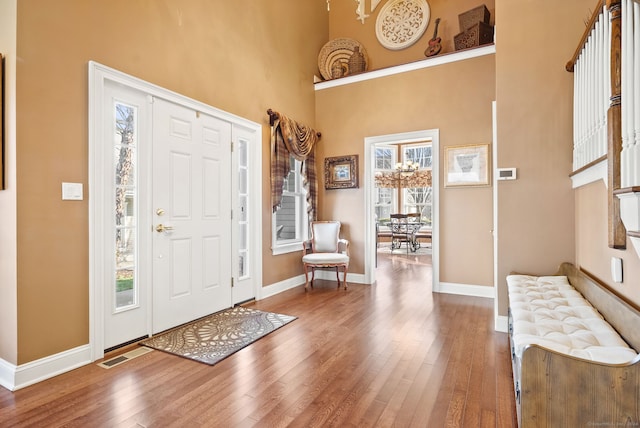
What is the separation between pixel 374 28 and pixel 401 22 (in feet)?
1.41

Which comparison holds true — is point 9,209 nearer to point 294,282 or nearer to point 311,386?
point 311,386

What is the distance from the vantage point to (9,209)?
212cm

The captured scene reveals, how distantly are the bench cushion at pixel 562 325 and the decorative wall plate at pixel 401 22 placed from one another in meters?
3.98

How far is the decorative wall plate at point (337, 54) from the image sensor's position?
5285mm

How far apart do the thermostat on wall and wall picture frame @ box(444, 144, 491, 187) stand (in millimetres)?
1278

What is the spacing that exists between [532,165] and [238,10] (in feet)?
11.4

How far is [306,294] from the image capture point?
14.5ft

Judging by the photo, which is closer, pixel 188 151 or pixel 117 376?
Result: pixel 117 376

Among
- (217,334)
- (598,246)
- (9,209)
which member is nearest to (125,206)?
(9,209)

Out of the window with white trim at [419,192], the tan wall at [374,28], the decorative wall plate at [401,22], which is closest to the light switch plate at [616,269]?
the tan wall at [374,28]

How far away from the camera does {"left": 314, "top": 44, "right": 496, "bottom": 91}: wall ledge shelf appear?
13.8ft

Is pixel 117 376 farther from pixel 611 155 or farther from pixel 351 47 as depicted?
pixel 351 47

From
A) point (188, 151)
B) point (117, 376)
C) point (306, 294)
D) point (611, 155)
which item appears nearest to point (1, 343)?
point (117, 376)

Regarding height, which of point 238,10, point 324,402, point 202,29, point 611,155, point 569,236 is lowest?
point 324,402
